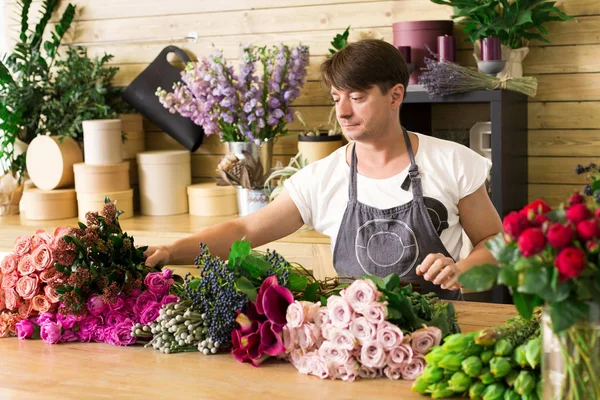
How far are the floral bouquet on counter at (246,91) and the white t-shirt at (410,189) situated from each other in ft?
3.63

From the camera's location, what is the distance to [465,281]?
124cm

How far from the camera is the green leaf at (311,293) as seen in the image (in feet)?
5.75

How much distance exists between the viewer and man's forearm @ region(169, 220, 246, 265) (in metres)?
2.19

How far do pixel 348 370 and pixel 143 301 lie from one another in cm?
54

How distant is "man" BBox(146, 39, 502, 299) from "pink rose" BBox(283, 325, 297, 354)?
719mm

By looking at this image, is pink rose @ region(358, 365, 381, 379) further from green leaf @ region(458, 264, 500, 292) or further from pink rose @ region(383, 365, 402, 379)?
green leaf @ region(458, 264, 500, 292)

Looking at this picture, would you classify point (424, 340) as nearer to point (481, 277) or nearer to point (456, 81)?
point (481, 277)

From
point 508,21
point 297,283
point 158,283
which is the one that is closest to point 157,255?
point 158,283

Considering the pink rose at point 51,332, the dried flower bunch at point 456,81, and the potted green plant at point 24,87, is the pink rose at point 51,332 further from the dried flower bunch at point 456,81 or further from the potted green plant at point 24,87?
the potted green plant at point 24,87

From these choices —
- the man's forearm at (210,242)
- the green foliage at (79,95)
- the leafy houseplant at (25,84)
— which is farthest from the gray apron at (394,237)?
the leafy houseplant at (25,84)

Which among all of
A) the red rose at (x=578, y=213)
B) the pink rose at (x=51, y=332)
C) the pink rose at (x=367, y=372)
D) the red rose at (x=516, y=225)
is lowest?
the pink rose at (x=367, y=372)

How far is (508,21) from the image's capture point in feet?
10.5

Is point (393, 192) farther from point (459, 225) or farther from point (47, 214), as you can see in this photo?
point (47, 214)

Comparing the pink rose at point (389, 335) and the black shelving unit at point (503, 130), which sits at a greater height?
the black shelving unit at point (503, 130)
